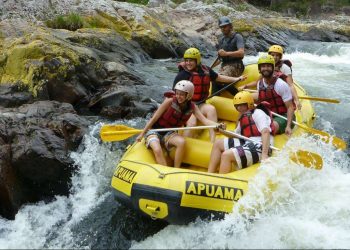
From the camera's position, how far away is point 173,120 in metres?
5.18

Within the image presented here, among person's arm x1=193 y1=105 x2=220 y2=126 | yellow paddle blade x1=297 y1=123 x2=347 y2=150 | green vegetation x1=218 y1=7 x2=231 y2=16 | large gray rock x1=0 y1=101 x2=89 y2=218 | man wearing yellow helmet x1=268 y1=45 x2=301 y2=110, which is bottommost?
green vegetation x1=218 y1=7 x2=231 y2=16

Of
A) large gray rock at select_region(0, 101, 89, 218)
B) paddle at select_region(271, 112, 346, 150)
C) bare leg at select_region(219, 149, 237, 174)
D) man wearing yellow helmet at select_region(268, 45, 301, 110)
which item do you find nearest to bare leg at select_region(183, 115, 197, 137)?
bare leg at select_region(219, 149, 237, 174)

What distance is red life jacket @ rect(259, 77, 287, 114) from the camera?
566cm

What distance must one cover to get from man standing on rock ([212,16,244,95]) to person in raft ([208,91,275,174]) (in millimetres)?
1844

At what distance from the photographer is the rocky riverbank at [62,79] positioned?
17.1 feet

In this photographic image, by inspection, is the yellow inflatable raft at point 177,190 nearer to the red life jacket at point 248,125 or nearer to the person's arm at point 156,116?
the red life jacket at point 248,125

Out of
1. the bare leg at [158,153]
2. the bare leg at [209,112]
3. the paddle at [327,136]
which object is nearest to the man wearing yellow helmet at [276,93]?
the paddle at [327,136]

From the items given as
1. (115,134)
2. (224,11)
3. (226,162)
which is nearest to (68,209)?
(115,134)

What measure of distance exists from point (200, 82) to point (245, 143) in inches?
51.4

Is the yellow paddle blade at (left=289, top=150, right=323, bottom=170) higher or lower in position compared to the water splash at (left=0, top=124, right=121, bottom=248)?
higher

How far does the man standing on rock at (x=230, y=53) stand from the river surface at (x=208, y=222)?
71.2 inches

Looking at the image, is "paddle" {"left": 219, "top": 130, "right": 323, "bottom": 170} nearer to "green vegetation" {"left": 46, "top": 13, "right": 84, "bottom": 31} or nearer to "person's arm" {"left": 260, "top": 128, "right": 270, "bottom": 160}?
"person's arm" {"left": 260, "top": 128, "right": 270, "bottom": 160}

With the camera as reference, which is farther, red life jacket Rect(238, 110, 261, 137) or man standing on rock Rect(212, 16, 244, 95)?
man standing on rock Rect(212, 16, 244, 95)

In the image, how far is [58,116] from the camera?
6.19 meters
